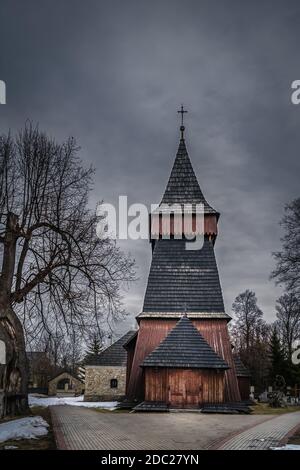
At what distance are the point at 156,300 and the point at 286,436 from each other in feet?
50.1

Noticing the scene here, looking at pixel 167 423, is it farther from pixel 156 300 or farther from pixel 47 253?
pixel 156 300

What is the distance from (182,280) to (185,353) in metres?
5.24

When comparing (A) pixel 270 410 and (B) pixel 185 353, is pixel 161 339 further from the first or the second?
(A) pixel 270 410

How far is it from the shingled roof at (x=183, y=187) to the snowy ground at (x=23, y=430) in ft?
61.5

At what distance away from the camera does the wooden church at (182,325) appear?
2395cm

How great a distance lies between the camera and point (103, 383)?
38500 millimetres

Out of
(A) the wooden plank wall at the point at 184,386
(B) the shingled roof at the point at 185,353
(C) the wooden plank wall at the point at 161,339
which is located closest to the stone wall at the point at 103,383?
(C) the wooden plank wall at the point at 161,339

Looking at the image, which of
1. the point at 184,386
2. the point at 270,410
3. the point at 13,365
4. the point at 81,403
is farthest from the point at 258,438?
the point at 81,403

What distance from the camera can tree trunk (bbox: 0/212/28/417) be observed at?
16844mm

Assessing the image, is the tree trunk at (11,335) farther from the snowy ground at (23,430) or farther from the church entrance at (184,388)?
the church entrance at (184,388)

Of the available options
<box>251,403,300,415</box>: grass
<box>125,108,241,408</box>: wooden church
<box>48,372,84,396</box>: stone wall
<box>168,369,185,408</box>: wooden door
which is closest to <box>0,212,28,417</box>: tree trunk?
<box>125,108,241,408</box>: wooden church

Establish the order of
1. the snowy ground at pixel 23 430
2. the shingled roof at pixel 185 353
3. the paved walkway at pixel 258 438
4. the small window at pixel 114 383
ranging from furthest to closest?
the small window at pixel 114 383 < the shingled roof at pixel 185 353 < the snowy ground at pixel 23 430 < the paved walkway at pixel 258 438

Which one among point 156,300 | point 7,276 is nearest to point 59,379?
point 156,300

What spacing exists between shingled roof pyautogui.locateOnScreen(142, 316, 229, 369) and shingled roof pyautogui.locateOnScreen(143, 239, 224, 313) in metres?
2.39
